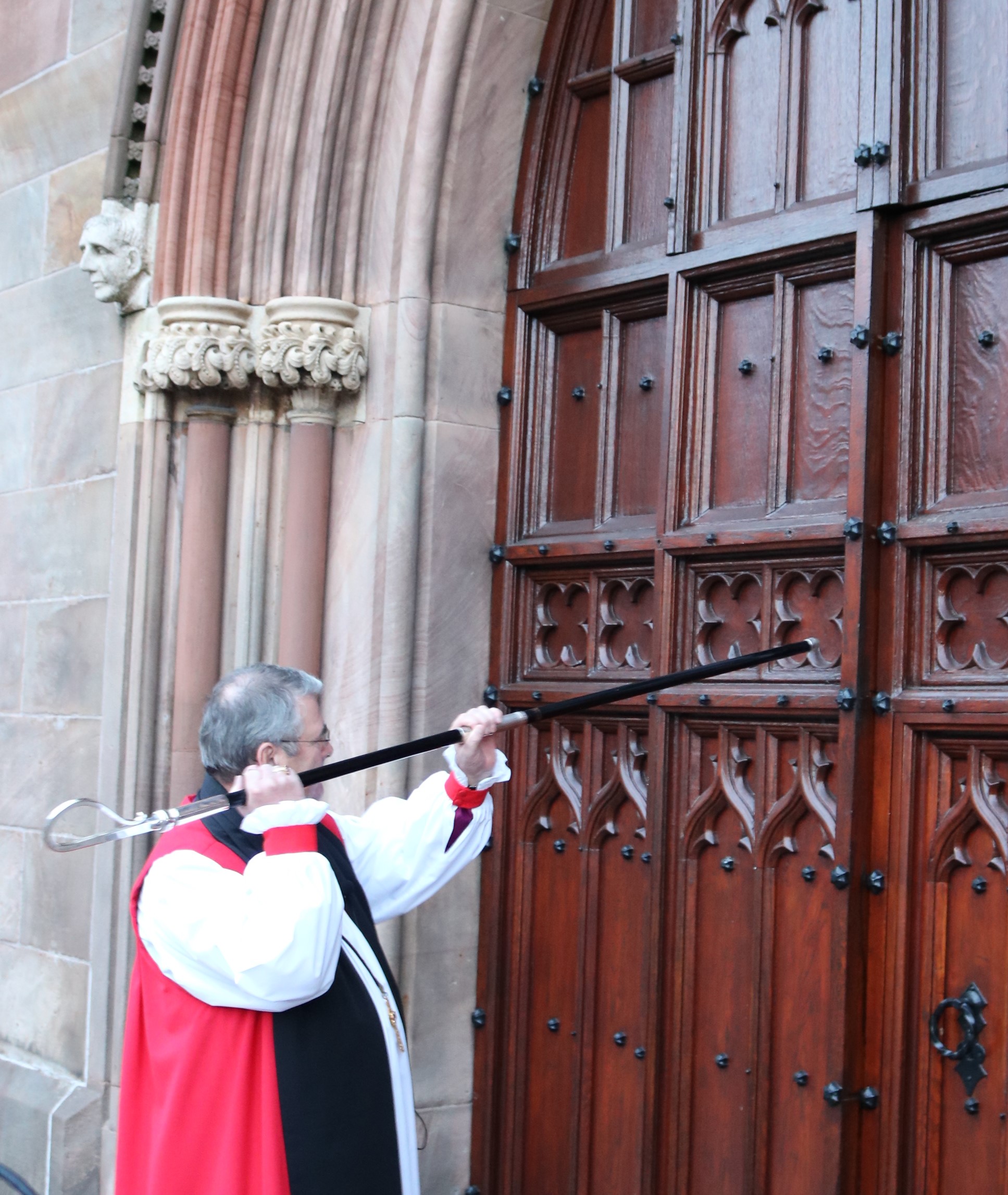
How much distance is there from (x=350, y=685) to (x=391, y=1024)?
104cm

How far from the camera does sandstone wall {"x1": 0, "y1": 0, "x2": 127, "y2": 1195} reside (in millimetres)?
3885

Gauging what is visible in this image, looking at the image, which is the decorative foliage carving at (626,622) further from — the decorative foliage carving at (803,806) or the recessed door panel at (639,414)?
the decorative foliage carving at (803,806)

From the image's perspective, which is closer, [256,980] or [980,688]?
[256,980]

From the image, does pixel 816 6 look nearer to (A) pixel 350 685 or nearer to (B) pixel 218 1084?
(A) pixel 350 685

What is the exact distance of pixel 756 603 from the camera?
9.88 feet

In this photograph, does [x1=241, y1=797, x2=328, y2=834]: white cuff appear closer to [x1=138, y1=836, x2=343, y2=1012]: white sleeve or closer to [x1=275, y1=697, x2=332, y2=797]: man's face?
[x1=138, y1=836, x2=343, y2=1012]: white sleeve

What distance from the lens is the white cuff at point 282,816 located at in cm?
235

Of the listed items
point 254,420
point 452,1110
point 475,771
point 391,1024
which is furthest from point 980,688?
point 254,420

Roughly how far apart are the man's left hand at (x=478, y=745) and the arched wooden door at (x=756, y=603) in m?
0.47

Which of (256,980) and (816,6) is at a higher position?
(816,6)

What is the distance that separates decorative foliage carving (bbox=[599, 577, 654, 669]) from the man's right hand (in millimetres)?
1037

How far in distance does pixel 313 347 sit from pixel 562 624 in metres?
0.81

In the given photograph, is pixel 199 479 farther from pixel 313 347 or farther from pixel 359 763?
pixel 359 763

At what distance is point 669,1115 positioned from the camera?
9.98 feet
